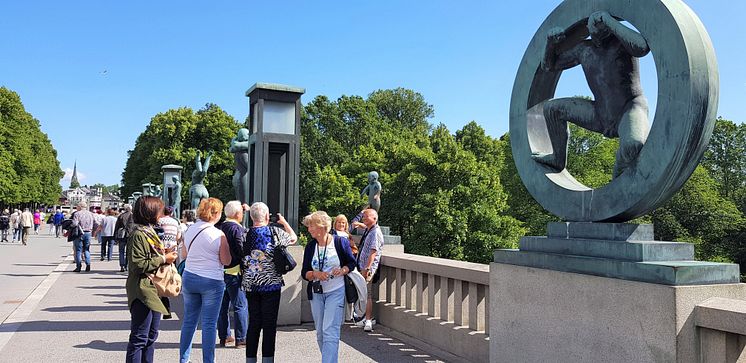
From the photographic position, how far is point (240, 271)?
225 inches

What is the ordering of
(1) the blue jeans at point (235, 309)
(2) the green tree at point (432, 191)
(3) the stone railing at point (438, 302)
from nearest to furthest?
(3) the stone railing at point (438, 302), (1) the blue jeans at point (235, 309), (2) the green tree at point (432, 191)

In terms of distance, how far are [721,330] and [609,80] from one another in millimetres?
1883

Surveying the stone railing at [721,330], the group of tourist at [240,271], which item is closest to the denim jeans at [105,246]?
the group of tourist at [240,271]

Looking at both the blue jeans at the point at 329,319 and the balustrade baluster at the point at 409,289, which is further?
the balustrade baluster at the point at 409,289

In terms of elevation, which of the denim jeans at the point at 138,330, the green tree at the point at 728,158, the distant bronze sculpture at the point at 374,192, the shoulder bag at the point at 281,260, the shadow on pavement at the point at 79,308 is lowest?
the shadow on pavement at the point at 79,308

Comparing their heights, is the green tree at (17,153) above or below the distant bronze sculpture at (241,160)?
above

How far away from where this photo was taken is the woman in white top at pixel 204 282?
579 cm

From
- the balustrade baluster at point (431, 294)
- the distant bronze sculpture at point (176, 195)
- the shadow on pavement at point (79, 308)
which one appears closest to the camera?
the balustrade baluster at point (431, 294)

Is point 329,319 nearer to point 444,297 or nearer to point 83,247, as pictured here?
point 444,297

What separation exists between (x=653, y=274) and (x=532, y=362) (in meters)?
1.32

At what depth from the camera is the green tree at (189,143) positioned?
165ft

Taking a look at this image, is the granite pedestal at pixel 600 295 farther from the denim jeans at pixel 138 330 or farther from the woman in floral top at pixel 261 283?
the denim jeans at pixel 138 330

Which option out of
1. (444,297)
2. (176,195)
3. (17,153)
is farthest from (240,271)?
(17,153)

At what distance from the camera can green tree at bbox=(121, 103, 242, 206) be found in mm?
50312
